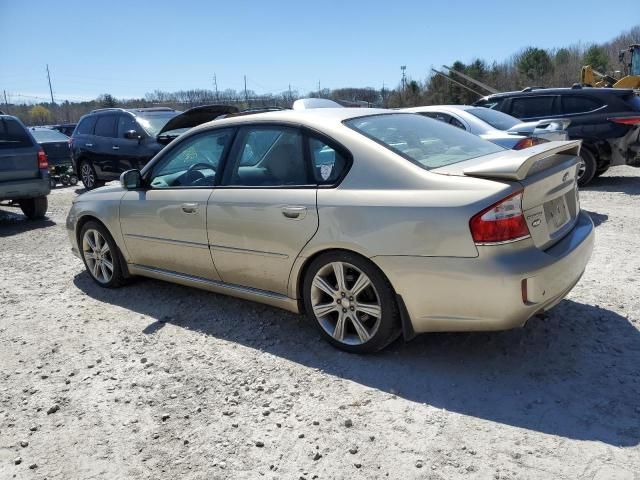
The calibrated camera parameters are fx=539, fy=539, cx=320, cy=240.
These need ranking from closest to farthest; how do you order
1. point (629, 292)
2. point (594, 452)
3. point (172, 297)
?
point (594, 452) → point (629, 292) → point (172, 297)

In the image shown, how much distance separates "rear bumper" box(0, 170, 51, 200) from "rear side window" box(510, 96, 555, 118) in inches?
348

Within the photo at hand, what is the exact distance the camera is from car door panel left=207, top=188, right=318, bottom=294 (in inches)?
140

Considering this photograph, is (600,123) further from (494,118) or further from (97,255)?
(97,255)

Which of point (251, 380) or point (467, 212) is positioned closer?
point (467, 212)

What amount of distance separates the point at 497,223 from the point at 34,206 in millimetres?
8984

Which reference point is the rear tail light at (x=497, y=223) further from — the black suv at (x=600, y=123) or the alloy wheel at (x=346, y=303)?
the black suv at (x=600, y=123)

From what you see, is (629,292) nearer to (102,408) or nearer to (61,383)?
(102,408)

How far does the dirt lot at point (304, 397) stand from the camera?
8.43 ft

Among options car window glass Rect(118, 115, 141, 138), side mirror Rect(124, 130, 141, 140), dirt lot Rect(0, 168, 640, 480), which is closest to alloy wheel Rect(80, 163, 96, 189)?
car window glass Rect(118, 115, 141, 138)

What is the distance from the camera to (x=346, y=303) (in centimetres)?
346

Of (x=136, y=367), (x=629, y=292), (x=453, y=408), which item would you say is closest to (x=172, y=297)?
(x=136, y=367)

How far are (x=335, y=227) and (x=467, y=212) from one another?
83 cm

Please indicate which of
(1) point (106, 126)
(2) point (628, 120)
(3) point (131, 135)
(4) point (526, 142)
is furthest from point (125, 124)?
(2) point (628, 120)

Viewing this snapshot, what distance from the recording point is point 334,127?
3.60 m
